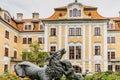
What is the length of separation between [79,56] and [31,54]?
7.27 meters

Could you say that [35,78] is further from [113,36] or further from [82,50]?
A: [113,36]

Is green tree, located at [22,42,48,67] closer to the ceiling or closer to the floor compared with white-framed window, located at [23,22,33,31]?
closer to the floor

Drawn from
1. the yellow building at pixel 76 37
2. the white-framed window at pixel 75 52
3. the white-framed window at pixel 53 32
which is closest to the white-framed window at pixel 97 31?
the yellow building at pixel 76 37

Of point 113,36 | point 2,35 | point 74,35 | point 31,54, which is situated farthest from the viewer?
point 113,36

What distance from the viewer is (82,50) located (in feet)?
119

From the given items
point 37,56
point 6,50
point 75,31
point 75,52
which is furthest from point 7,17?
point 75,52

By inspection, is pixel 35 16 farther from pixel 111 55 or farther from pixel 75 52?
pixel 111 55

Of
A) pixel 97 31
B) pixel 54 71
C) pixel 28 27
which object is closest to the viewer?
pixel 54 71

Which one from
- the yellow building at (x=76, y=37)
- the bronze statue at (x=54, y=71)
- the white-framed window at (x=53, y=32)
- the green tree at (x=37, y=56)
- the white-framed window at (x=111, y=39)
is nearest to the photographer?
the bronze statue at (x=54, y=71)

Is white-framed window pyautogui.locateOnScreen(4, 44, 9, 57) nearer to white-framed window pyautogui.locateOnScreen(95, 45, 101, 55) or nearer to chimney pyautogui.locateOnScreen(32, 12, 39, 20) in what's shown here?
chimney pyautogui.locateOnScreen(32, 12, 39, 20)

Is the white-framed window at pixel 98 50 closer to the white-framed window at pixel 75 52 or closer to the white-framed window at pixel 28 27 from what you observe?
the white-framed window at pixel 75 52

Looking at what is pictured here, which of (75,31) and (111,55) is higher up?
(75,31)

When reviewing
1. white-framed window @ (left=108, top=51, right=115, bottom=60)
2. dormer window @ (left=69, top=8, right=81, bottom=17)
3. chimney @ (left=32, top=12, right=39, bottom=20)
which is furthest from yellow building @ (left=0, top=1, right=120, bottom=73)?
chimney @ (left=32, top=12, right=39, bottom=20)

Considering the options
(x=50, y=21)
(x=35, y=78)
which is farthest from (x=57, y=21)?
(x=35, y=78)
